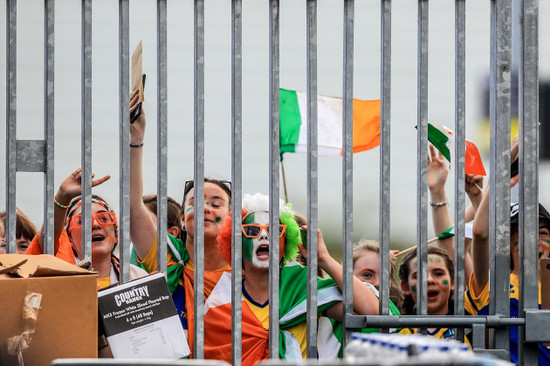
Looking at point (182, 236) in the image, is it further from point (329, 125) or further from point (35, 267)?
point (35, 267)

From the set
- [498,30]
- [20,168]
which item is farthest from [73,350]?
[498,30]

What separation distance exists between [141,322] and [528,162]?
1515mm

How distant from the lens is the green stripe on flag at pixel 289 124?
313 cm

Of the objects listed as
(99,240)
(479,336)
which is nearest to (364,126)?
(479,336)

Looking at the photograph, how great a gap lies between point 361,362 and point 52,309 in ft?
3.67

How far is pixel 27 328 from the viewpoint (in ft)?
7.72

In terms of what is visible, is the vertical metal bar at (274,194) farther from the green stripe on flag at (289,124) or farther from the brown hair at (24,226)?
the brown hair at (24,226)

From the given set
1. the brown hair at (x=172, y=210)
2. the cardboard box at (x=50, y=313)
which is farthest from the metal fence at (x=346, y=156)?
the brown hair at (x=172, y=210)

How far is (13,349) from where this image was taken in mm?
2342

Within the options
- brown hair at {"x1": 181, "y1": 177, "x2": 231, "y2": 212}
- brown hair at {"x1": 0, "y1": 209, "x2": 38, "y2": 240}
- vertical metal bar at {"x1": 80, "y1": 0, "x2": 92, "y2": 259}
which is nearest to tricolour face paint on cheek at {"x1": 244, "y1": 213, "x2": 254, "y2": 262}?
brown hair at {"x1": 181, "y1": 177, "x2": 231, "y2": 212}

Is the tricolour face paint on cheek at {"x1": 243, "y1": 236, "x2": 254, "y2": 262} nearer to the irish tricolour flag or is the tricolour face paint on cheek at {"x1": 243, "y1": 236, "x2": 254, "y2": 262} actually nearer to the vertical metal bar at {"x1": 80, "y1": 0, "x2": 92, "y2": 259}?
the irish tricolour flag

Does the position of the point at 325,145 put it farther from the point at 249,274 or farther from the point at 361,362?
the point at 361,362

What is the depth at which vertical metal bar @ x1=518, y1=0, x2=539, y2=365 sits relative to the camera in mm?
2928

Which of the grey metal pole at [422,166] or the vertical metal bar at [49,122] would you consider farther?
the grey metal pole at [422,166]
